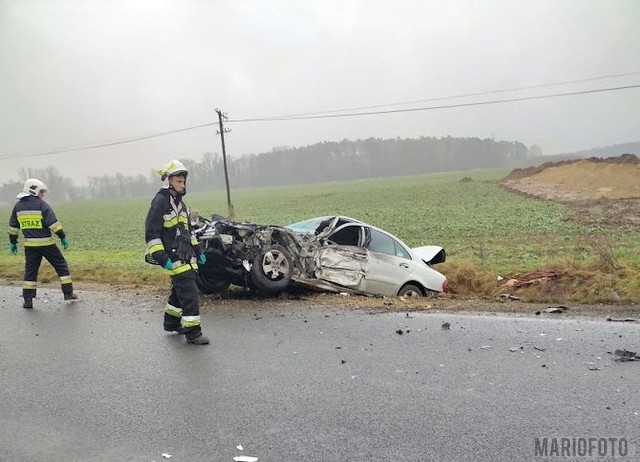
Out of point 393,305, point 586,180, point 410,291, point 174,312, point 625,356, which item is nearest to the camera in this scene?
point 625,356

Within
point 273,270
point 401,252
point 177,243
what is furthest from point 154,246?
point 401,252

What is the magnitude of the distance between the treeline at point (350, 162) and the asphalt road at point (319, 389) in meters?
112

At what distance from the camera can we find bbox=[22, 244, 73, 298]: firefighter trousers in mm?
7672

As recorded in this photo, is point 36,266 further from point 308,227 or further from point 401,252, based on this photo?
point 401,252

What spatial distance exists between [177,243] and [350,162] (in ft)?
399

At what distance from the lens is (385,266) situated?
820 centimetres

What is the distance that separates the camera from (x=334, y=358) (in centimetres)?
488

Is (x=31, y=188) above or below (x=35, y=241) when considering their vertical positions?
above

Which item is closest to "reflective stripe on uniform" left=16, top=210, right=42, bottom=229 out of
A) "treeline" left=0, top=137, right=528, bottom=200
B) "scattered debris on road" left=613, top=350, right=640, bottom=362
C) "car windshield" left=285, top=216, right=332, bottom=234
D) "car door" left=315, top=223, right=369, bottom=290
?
"car windshield" left=285, top=216, right=332, bottom=234

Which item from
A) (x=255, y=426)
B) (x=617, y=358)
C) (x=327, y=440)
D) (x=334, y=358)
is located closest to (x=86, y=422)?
(x=255, y=426)

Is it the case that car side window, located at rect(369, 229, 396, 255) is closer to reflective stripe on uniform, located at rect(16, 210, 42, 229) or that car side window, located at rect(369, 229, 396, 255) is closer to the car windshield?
the car windshield

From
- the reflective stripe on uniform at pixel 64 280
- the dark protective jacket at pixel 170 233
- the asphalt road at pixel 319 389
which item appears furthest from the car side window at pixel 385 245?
the reflective stripe on uniform at pixel 64 280

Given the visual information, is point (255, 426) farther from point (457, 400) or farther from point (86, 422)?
point (457, 400)

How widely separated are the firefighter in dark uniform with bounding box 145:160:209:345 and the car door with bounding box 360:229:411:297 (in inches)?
128
